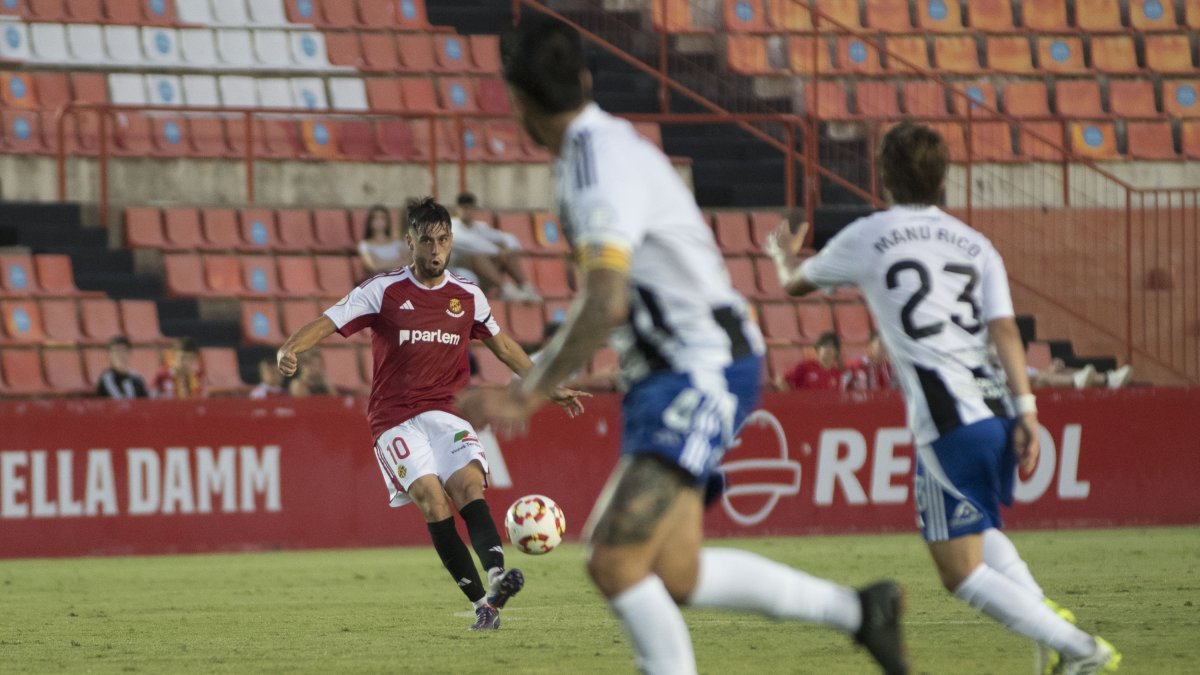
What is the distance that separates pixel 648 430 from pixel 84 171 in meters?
15.7

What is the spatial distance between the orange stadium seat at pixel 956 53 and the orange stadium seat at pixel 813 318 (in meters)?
5.43

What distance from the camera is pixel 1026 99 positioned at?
947 inches

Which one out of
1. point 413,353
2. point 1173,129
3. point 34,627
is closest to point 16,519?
point 34,627

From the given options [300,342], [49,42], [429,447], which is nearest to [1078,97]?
[49,42]

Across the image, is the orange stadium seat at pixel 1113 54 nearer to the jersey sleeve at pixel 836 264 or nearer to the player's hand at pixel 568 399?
the player's hand at pixel 568 399

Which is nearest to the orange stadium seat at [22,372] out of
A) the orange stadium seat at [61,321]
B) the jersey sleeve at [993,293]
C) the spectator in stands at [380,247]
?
the orange stadium seat at [61,321]

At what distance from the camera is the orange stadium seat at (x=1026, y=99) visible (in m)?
23.9

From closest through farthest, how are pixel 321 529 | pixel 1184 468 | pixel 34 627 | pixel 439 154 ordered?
1. pixel 34 627
2. pixel 321 529
3. pixel 1184 468
4. pixel 439 154

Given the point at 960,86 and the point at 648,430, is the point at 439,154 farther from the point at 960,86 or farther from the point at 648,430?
the point at 648,430

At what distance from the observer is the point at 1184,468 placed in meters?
17.6

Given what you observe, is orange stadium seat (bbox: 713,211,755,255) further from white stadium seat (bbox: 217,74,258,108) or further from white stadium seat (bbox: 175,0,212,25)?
white stadium seat (bbox: 175,0,212,25)

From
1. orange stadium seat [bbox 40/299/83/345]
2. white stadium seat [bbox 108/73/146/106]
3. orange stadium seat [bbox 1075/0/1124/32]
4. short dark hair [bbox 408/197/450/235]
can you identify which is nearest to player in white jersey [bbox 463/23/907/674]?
short dark hair [bbox 408/197/450/235]

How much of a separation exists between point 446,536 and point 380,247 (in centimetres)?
880

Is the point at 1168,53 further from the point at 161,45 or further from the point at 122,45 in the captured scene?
the point at 122,45
